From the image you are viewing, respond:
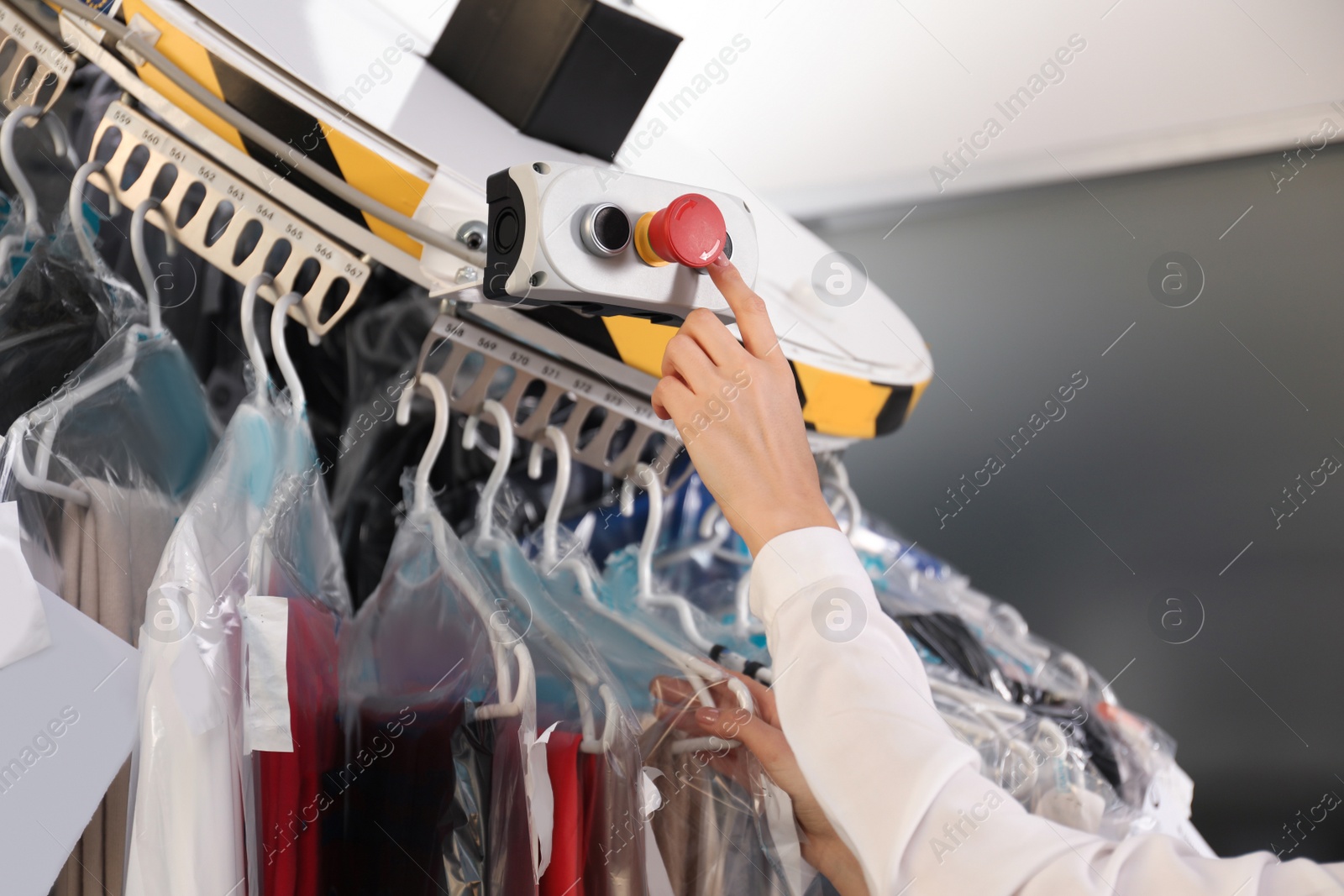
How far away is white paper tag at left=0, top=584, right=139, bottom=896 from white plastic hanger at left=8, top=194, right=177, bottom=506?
78 mm

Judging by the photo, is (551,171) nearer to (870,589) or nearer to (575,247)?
(575,247)

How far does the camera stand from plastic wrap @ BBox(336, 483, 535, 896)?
521 millimetres

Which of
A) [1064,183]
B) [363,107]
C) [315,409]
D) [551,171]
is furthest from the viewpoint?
[1064,183]

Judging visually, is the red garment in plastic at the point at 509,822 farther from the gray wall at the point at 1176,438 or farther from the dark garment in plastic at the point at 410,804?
the gray wall at the point at 1176,438

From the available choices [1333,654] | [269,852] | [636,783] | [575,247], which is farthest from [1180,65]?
[269,852]

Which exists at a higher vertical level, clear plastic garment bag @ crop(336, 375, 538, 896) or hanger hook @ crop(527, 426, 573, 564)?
hanger hook @ crop(527, 426, 573, 564)

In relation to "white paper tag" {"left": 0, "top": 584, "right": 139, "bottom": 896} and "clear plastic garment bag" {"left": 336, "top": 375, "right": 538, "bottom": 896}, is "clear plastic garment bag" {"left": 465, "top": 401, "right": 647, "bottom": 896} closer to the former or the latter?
"clear plastic garment bag" {"left": 336, "top": 375, "right": 538, "bottom": 896}

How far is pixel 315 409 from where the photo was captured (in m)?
0.78

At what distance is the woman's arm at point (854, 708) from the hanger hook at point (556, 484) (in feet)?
0.63

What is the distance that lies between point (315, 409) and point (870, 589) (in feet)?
1.80

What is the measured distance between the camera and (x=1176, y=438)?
4.58 ft

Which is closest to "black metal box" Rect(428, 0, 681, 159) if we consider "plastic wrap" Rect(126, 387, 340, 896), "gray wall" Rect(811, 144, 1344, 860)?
"plastic wrap" Rect(126, 387, 340, 896)

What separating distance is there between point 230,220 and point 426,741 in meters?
0.41

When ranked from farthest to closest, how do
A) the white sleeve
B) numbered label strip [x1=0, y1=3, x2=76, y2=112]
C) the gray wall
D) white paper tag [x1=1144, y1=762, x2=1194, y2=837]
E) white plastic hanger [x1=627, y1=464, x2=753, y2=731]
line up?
the gray wall
white paper tag [x1=1144, y1=762, x2=1194, y2=837]
white plastic hanger [x1=627, y1=464, x2=753, y2=731]
numbered label strip [x1=0, y1=3, x2=76, y2=112]
the white sleeve
